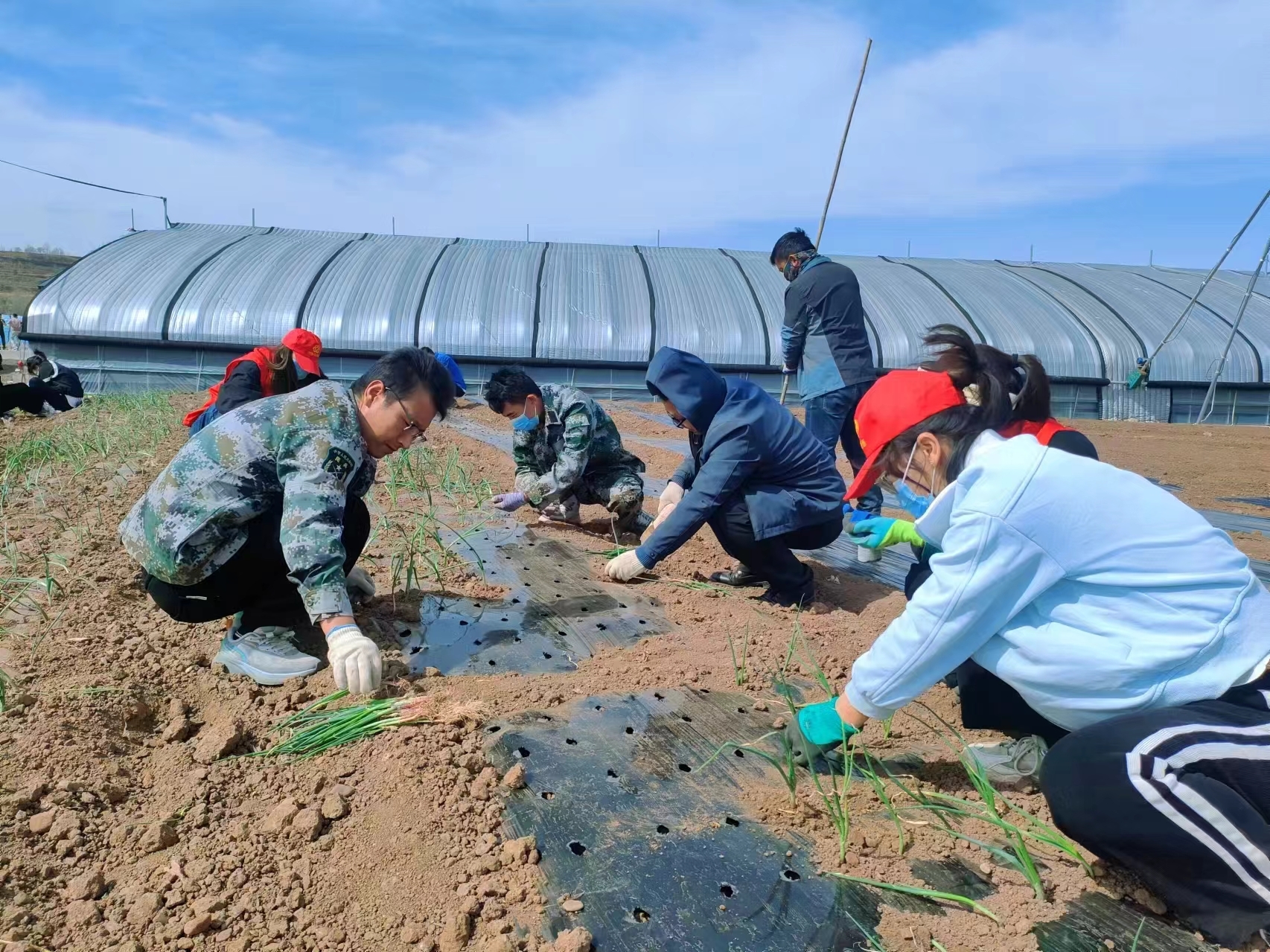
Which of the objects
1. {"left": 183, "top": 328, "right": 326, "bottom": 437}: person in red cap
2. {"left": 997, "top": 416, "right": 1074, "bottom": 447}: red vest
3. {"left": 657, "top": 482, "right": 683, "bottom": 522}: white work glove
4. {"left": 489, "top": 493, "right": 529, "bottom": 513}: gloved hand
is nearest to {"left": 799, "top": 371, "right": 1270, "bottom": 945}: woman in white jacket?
{"left": 997, "top": 416, "right": 1074, "bottom": 447}: red vest

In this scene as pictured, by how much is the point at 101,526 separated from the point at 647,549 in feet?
8.37

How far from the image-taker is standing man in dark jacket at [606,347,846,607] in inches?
114

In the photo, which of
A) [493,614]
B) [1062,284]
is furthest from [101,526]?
[1062,284]

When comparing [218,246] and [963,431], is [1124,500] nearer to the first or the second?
[963,431]

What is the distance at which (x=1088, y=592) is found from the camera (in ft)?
4.63

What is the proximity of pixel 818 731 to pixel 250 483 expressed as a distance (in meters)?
1.56

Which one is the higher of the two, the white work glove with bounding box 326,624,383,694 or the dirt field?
the white work glove with bounding box 326,624,383,694

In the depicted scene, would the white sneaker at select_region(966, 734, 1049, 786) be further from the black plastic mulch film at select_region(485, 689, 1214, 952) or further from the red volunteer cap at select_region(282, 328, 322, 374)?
the red volunteer cap at select_region(282, 328, 322, 374)

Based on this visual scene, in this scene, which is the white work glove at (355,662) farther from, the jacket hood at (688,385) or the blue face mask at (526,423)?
the blue face mask at (526,423)

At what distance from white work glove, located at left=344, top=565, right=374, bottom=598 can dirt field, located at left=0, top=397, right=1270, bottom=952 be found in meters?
0.06

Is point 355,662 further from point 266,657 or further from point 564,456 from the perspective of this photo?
point 564,456

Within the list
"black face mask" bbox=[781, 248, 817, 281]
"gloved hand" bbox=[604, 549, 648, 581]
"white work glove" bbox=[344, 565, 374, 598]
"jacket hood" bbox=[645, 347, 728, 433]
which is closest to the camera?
"white work glove" bbox=[344, 565, 374, 598]

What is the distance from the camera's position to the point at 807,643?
2.62m

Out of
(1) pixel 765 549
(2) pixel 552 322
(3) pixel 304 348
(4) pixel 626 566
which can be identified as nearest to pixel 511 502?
(3) pixel 304 348
